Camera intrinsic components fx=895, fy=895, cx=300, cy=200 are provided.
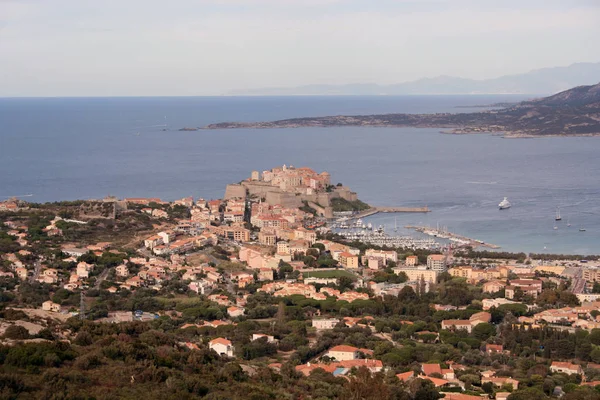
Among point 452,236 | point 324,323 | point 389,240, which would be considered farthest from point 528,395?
point 452,236

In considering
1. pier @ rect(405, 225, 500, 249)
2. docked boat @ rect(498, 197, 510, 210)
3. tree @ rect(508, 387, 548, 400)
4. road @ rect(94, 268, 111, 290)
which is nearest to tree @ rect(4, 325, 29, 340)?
tree @ rect(508, 387, 548, 400)

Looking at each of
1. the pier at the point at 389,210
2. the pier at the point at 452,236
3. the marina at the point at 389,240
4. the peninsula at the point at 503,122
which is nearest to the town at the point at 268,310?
the marina at the point at 389,240

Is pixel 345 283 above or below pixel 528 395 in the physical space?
below

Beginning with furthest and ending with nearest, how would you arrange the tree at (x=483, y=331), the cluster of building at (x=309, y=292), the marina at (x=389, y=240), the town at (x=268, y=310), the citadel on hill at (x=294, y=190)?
the citadel on hill at (x=294, y=190) → the marina at (x=389, y=240) → the cluster of building at (x=309, y=292) → the tree at (x=483, y=331) → the town at (x=268, y=310)

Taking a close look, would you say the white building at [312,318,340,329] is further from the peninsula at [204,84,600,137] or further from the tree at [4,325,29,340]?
the peninsula at [204,84,600,137]

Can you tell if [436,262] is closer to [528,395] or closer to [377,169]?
[528,395]

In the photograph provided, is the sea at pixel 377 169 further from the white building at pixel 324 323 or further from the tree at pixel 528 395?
the tree at pixel 528 395

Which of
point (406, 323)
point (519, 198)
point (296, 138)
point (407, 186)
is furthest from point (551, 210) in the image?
point (296, 138)
